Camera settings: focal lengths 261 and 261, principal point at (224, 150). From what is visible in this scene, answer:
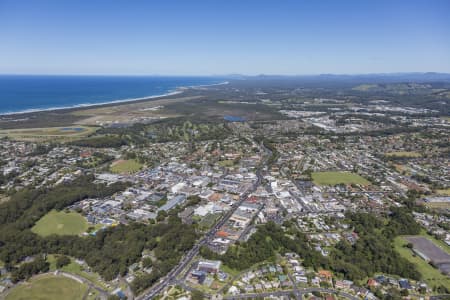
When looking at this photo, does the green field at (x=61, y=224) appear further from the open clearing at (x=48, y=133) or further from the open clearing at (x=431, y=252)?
the open clearing at (x=48, y=133)

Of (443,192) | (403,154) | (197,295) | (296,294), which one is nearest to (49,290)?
(197,295)

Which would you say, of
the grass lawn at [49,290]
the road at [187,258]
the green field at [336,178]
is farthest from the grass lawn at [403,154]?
the grass lawn at [49,290]

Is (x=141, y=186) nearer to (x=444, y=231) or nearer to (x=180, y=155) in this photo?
(x=180, y=155)

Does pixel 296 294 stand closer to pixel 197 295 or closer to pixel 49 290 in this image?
pixel 197 295

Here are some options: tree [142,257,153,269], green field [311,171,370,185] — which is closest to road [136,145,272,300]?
tree [142,257,153,269]

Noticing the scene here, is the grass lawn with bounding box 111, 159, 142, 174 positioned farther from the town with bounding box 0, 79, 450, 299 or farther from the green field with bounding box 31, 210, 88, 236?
the green field with bounding box 31, 210, 88, 236
